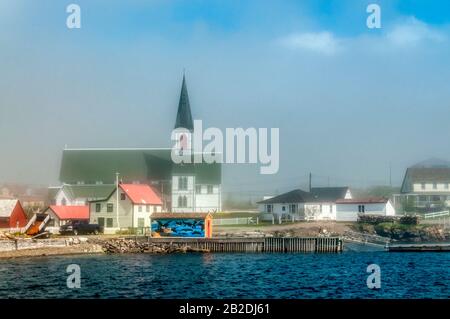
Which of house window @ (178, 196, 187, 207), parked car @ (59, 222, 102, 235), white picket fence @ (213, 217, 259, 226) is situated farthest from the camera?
house window @ (178, 196, 187, 207)

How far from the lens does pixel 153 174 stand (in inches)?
4264

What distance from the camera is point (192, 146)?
112 metres

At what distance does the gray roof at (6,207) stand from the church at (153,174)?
22439 millimetres

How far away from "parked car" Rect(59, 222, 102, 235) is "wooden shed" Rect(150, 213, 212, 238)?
8.11 metres

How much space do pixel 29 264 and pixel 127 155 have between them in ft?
188

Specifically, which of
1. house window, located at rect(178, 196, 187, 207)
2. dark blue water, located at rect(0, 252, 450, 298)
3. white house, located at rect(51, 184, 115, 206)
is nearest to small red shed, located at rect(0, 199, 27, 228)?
dark blue water, located at rect(0, 252, 450, 298)

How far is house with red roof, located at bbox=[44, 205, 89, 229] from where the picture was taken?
3282 inches

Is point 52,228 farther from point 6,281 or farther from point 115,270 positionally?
point 6,281

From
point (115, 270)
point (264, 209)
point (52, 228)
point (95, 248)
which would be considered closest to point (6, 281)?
point (115, 270)

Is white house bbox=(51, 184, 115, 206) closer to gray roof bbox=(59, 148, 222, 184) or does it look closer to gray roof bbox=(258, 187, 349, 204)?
gray roof bbox=(59, 148, 222, 184)

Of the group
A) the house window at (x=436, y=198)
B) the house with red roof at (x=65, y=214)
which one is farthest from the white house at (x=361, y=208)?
the house with red roof at (x=65, y=214)

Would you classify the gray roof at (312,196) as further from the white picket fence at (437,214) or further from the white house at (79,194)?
the white house at (79,194)

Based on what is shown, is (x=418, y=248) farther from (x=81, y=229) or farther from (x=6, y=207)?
(x=6, y=207)

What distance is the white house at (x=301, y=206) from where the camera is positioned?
316ft
